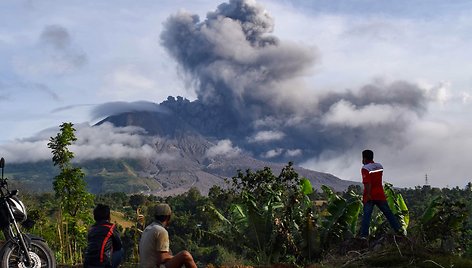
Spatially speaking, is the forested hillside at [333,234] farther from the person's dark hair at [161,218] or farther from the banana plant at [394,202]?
the person's dark hair at [161,218]

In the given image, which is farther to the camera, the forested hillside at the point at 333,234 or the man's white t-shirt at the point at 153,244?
the forested hillside at the point at 333,234

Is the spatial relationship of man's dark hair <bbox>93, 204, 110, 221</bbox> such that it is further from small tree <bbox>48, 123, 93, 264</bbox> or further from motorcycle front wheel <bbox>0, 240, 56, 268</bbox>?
small tree <bbox>48, 123, 93, 264</bbox>

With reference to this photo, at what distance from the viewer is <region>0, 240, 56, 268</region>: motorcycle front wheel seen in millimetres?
8180

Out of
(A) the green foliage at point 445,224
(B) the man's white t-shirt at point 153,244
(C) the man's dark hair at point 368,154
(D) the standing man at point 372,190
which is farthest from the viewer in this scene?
(C) the man's dark hair at point 368,154

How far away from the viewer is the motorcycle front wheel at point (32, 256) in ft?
26.8

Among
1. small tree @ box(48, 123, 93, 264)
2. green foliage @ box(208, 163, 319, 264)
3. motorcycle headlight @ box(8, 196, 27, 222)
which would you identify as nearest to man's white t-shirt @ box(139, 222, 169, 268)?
motorcycle headlight @ box(8, 196, 27, 222)

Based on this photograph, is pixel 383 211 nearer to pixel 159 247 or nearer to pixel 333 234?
pixel 333 234

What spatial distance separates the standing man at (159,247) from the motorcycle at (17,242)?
1.82 meters

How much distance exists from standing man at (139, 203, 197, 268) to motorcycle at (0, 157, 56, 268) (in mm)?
1820

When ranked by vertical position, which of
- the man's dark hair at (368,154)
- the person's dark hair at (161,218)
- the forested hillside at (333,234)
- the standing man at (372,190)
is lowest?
the forested hillside at (333,234)

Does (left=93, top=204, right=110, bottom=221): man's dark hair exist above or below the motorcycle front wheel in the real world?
above

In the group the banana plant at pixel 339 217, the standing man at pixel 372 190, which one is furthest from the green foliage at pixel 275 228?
the standing man at pixel 372 190

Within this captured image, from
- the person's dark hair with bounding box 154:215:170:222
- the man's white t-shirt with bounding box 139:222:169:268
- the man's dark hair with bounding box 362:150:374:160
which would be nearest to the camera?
the man's white t-shirt with bounding box 139:222:169:268

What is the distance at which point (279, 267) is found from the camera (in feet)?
37.2
